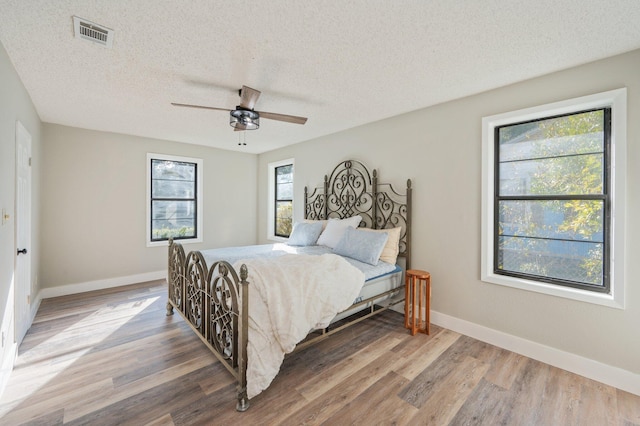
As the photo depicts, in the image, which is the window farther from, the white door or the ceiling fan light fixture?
the white door

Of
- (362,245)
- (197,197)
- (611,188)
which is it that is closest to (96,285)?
(197,197)

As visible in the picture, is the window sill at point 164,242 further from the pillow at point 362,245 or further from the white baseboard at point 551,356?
the white baseboard at point 551,356

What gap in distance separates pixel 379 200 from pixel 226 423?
291cm

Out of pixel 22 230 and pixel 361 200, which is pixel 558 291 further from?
pixel 22 230

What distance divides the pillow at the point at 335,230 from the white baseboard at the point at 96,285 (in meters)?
3.16

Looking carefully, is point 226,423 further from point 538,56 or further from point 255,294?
point 538,56

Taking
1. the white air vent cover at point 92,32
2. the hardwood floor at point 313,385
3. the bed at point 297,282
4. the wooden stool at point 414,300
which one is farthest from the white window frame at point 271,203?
the white air vent cover at point 92,32

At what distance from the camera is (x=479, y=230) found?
2.85 meters

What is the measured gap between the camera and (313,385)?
6.93 feet

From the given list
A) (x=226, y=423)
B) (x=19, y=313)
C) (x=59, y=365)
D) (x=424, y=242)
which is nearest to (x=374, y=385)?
(x=226, y=423)

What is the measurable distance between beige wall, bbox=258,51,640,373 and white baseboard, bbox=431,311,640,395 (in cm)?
4

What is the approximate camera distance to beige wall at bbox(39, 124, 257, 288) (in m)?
4.00

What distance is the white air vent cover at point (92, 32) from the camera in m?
1.79

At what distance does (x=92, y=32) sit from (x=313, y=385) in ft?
9.76
